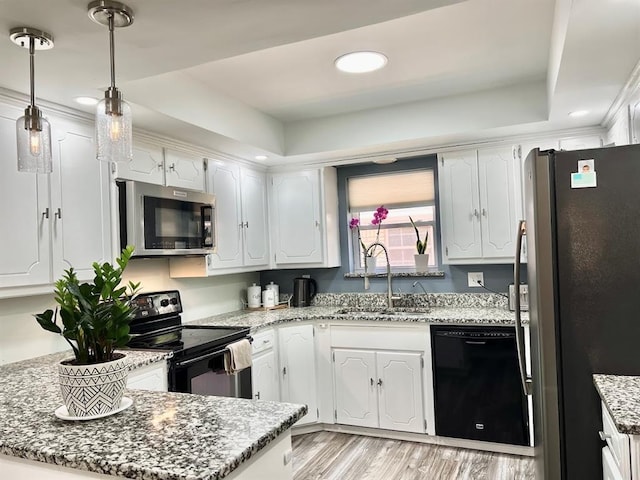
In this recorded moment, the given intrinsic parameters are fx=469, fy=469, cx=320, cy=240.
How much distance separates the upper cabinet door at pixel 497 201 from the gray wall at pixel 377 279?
1.00 ft

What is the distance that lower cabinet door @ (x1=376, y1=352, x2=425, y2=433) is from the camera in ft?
10.8

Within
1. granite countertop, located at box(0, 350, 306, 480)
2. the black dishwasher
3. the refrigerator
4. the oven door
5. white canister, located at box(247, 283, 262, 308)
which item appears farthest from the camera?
white canister, located at box(247, 283, 262, 308)

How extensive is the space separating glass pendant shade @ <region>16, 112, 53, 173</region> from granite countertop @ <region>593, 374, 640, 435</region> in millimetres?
1959

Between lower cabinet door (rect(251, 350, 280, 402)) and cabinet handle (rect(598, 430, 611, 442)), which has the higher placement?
cabinet handle (rect(598, 430, 611, 442))

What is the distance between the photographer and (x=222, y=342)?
2793 millimetres

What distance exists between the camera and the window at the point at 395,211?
3.98 meters

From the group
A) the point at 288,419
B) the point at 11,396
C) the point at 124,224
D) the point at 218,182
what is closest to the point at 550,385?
the point at 288,419

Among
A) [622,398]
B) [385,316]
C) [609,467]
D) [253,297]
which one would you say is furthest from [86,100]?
[609,467]

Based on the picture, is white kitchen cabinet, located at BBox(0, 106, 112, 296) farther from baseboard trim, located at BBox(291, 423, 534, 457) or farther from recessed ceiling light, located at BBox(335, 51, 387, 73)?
baseboard trim, located at BBox(291, 423, 534, 457)

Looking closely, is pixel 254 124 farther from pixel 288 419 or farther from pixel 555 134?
pixel 288 419

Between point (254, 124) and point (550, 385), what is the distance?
8.46 feet

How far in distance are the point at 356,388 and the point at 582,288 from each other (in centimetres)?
210

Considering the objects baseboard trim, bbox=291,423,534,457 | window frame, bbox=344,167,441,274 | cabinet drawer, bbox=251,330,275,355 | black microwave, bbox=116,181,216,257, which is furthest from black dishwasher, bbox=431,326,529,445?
black microwave, bbox=116,181,216,257

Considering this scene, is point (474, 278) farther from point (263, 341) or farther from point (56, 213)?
point (56, 213)
